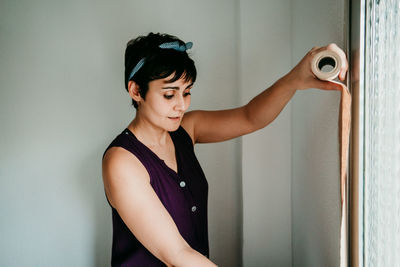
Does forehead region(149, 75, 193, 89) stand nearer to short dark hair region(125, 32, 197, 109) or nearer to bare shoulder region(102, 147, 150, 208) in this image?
short dark hair region(125, 32, 197, 109)

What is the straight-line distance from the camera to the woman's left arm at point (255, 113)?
3.17 ft

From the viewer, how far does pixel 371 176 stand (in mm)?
807

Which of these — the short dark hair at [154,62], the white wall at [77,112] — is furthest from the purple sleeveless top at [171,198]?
the white wall at [77,112]

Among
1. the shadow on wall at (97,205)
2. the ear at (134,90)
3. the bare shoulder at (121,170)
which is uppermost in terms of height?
the ear at (134,90)

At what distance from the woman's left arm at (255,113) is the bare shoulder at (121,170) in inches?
14.4

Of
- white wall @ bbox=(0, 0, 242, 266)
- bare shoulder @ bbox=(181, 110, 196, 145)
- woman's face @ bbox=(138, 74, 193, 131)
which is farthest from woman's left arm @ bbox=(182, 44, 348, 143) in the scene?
white wall @ bbox=(0, 0, 242, 266)

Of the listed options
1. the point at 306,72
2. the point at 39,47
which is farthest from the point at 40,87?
the point at 306,72

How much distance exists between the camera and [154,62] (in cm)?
108

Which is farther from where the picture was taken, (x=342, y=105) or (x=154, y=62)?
(x=154, y=62)

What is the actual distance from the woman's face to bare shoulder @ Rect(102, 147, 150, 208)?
0.17 m

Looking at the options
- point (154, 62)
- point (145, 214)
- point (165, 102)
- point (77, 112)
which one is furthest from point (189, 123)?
point (77, 112)

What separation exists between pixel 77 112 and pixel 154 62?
36.6 inches

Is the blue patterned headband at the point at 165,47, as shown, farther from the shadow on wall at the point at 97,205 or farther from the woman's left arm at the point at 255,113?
the shadow on wall at the point at 97,205

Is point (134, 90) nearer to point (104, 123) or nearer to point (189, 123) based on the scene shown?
point (189, 123)
